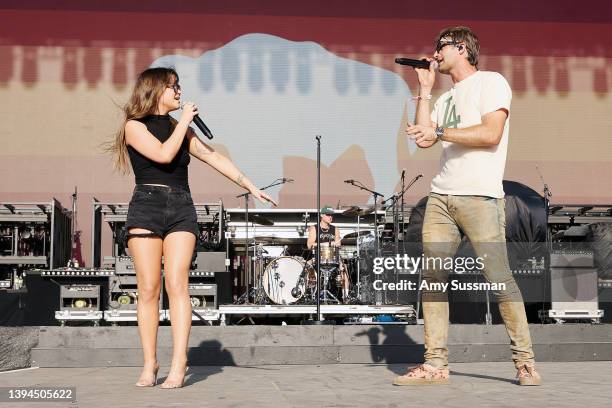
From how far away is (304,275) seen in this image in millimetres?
9562

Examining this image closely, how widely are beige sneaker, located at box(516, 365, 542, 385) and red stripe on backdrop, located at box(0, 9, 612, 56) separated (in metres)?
8.12

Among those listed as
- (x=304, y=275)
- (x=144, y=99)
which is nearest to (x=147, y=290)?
(x=144, y=99)

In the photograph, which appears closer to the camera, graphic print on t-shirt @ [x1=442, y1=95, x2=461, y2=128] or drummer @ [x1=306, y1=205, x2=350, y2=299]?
graphic print on t-shirt @ [x1=442, y1=95, x2=461, y2=128]

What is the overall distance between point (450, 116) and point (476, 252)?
639 mm

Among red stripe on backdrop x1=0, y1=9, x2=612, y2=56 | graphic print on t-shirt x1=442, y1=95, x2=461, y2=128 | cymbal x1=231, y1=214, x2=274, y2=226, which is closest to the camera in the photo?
graphic print on t-shirt x1=442, y1=95, x2=461, y2=128

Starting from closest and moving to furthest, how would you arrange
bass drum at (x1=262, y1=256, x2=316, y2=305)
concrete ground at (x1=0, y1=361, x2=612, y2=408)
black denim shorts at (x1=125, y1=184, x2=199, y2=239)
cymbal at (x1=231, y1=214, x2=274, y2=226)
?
concrete ground at (x1=0, y1=361, x2=612, y2=408), black denim shorts at (x1=125, y1=184, x2=199, y2=239), bass drum at (x1=262, y1=256, x2=316, y2=305), cymbal at (x1=231, y1=214, x2=274, y2=226)

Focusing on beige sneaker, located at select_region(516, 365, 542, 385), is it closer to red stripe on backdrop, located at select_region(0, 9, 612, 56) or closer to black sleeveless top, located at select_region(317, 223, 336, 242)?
black sleeveless top, located at select_region(317, 223, 336, 242)

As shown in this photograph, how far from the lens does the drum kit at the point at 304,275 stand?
9.59 m

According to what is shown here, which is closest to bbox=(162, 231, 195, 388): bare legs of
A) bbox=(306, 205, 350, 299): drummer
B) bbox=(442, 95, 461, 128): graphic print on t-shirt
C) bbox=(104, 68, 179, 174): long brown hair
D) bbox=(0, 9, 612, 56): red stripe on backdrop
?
bbox=(104, 68, 179, 174): long brown hair

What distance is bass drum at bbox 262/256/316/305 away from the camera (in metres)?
9.58

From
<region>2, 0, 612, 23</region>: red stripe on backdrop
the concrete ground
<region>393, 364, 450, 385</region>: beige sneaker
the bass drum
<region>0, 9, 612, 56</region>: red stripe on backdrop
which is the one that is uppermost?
<region>2, 0, 612, 23</region>: red stripe on backdrop

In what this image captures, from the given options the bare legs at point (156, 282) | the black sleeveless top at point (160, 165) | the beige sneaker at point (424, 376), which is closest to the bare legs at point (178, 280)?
the bare legs at point (156, 282)

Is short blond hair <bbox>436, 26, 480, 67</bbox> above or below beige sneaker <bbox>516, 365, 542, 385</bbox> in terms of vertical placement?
above

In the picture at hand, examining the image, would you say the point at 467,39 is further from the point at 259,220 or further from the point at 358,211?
the point at 259,220
